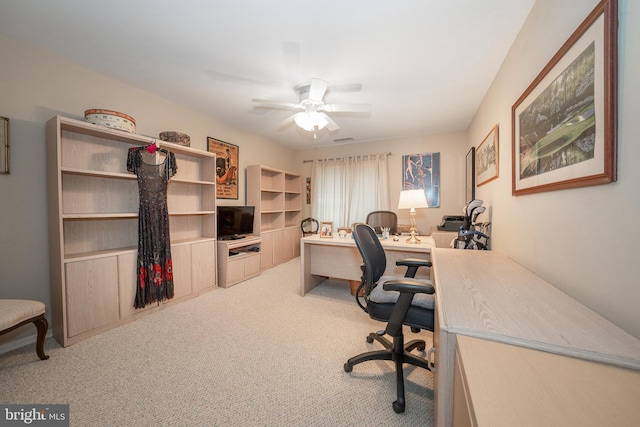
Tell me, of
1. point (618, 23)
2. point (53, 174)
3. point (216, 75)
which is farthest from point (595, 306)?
point (53, 174)

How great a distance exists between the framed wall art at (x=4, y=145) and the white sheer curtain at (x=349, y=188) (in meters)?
4.13

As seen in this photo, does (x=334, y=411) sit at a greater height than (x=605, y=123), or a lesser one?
lesser

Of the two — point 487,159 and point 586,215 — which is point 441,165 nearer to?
point 487,159

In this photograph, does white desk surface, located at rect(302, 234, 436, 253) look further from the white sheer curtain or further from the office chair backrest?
the white sheer curtain

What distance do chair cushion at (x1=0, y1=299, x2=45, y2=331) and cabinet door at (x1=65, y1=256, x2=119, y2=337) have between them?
222mm

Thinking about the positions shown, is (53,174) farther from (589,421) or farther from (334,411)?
(589,421)

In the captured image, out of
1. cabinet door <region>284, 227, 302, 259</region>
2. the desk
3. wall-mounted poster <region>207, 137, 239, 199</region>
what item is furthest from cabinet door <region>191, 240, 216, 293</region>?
cabinet door <region>284, 227, 302, 259</region>

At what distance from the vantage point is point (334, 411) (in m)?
1.29

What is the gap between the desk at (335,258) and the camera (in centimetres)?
268

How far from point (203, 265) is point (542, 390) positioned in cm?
322

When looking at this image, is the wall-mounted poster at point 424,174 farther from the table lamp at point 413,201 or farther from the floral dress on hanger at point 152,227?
the floral dress on hanger at point 152,227

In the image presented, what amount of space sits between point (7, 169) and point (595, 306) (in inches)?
149

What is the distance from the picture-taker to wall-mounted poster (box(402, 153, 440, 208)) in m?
4.30

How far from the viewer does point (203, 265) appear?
2.99 m
